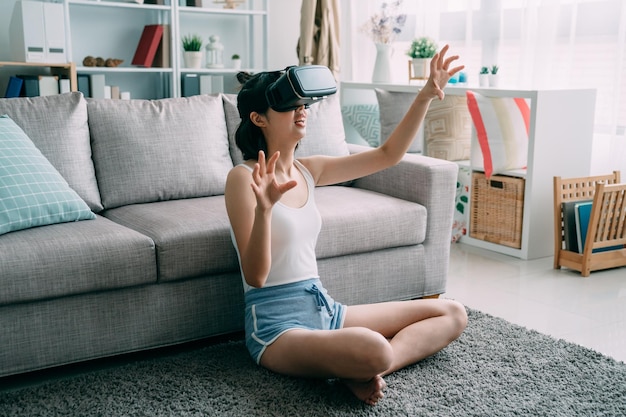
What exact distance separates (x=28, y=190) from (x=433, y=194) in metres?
1.44

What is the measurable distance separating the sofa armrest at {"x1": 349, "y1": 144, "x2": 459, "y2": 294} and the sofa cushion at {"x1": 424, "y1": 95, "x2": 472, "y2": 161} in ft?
3.91

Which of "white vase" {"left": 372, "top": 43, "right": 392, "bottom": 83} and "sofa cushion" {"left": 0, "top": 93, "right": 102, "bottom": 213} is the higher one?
"white vase" {"left": 372, "top": 43, "right": 392, "bottom": 83}

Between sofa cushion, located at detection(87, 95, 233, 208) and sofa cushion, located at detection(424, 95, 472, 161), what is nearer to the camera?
sofa cushion, located at detection(87, 95, 233, 208)

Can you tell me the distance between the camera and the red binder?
15.9ft

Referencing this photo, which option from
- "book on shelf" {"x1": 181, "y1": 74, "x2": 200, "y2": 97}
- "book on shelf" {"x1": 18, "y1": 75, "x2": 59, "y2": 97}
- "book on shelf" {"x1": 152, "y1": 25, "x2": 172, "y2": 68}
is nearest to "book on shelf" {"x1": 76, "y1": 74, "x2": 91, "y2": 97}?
"book on shelf" {"x1": 18, "y1": 75, "x2": 59, "y2": 97}

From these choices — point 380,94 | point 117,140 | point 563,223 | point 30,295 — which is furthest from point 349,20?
point 30,295

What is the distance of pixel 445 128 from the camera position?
4004 millimetres

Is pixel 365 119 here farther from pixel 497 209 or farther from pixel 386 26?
pixel 497 209

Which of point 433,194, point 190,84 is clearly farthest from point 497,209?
point 190,84

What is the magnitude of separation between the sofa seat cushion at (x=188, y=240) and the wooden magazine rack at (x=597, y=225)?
170cm

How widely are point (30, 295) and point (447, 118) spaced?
8.72ft

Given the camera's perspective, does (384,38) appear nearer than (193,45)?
Yes

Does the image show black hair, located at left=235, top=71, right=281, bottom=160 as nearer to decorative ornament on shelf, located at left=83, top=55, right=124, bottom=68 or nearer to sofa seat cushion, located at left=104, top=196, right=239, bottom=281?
sofa seat cushion, located at left=104, top=196, right=239, bottom=281

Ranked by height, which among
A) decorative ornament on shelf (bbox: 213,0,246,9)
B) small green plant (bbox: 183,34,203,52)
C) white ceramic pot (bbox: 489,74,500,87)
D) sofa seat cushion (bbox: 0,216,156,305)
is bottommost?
sofa seat cushion (bbox: 0,216,156,305)
